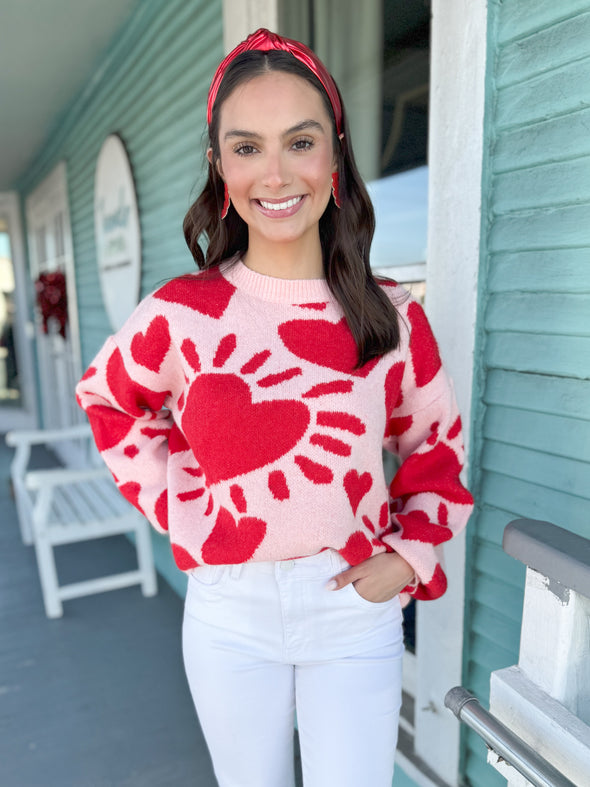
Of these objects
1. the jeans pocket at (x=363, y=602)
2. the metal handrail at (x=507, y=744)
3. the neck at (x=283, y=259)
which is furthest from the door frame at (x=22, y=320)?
the metal handrail at (x=507, y=744)

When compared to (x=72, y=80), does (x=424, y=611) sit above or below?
below

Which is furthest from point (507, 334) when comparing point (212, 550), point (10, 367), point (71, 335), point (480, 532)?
point (10, 367)

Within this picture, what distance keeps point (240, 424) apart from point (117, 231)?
2.86 metres

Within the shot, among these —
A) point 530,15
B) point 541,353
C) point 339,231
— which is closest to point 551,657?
point 541,353

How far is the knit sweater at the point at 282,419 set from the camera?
3.29 ft

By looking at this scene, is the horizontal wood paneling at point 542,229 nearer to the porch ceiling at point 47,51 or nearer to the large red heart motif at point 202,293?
the large red heart motif at point 202,293

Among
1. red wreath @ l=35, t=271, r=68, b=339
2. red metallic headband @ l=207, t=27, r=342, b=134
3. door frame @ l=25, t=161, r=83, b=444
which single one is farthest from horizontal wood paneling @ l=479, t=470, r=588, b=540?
red wreath @ l=35, t=271, r=68, b=339

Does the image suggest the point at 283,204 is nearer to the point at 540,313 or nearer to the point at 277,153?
the point at 277,153

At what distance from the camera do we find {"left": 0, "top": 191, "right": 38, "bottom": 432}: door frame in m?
7.12

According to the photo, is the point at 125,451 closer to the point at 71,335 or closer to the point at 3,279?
the point at 71,335

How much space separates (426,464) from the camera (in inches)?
45.2

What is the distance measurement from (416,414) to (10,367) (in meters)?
7.91

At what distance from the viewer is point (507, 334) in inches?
46.8

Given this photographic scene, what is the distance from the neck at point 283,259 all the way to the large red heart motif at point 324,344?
0.35 feet
